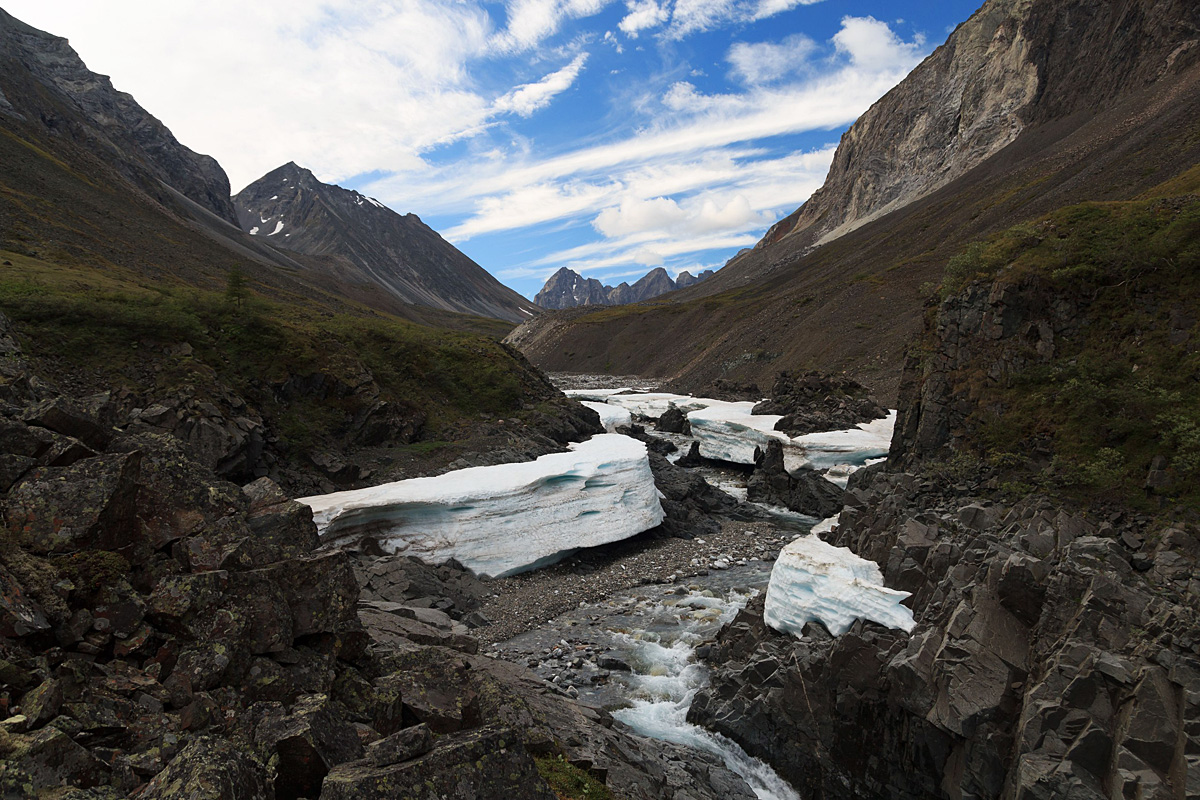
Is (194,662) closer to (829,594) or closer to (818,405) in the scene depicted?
(829,594)

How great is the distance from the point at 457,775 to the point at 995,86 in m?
168

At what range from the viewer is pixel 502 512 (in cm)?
2491

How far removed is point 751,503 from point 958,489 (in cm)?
1491

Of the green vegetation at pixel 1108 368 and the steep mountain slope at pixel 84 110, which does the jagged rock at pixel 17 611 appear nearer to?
the green vegetation at pixel 1108 368

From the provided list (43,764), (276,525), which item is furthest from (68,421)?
(43,764)

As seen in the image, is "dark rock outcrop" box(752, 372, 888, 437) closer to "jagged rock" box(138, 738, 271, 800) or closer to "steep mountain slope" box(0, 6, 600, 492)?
"steep mountain slope" box(0, 6, 600, 492)

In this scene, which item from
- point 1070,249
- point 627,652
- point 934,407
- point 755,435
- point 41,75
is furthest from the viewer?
point 41,75

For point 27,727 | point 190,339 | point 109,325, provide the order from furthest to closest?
1. point 190,339
2. point 109,325
3. point 27,727

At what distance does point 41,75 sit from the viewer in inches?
5359

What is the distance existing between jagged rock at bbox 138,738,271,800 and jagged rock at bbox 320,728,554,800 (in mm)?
706

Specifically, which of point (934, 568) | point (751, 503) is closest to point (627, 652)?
point (934, 568)

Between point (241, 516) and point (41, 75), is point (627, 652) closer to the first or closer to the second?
point (241, 516)

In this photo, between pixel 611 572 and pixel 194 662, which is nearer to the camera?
pixel 194 662

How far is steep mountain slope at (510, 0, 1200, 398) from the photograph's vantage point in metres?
70.9
